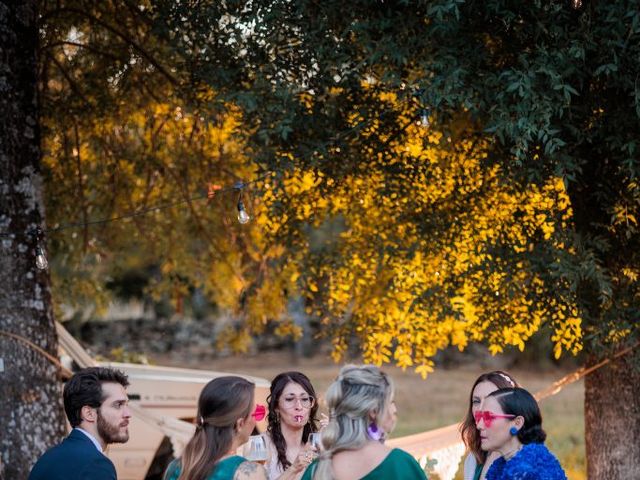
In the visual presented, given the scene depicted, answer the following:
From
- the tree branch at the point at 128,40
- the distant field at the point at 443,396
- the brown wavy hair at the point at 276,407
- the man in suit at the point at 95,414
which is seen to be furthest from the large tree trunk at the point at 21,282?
the distant field at the point at 443,396

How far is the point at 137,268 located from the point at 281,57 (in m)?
24.7

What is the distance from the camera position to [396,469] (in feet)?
12.1

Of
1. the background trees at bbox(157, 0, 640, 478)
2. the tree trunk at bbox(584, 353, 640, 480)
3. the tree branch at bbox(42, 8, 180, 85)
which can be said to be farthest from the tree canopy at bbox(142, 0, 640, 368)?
the tree branch at bbox(42, 8, 180, 85)

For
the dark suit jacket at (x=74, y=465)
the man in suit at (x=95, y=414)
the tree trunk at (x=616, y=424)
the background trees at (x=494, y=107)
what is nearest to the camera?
the dark suit jacket at (x=74, y=465)

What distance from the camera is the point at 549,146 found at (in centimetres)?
646

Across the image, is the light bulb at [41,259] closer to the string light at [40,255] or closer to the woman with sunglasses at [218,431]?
the string light at [40,255]

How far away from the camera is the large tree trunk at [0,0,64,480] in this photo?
24.8ft

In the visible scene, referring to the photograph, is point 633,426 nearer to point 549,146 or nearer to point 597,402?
point 597,402

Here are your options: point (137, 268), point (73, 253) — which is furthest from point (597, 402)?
point (137, 268)

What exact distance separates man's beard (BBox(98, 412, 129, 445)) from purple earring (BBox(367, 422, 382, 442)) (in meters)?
1.50

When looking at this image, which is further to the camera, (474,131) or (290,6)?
(474,131)

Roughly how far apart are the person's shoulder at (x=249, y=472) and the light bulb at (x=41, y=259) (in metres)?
4.00

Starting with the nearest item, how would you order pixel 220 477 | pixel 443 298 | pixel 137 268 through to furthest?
1. pixel 220 477
2. pixel 443 298
3. pixel 137 268

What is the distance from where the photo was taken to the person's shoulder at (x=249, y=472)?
154 inches
